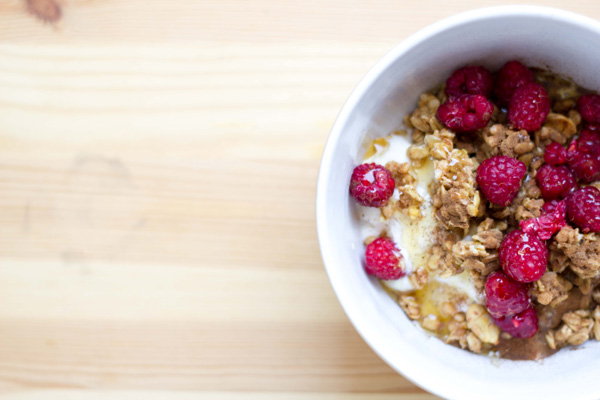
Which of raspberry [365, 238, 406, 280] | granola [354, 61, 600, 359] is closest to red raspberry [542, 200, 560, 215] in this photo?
granola [354, 61, 600, 359]

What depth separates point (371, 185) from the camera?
806mm

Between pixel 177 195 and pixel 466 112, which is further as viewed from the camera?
pixel 177 195

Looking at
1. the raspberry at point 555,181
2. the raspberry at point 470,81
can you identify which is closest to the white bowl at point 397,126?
the raspberry at point 470,81

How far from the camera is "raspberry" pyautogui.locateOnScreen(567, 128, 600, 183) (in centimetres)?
82

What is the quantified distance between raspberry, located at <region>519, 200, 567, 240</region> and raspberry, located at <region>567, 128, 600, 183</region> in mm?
63

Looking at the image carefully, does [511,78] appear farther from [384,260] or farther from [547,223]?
[384,260]

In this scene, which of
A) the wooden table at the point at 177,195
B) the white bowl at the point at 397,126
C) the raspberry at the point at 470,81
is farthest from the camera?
the wooden table at the point at 177,195

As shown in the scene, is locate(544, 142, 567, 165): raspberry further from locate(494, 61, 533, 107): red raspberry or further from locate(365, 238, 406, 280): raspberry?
locate(365, 238, 406, 280): raspberry

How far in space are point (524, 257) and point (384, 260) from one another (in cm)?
19

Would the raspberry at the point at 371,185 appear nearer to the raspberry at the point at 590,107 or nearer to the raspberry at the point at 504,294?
the raspberry at the point at 504,294

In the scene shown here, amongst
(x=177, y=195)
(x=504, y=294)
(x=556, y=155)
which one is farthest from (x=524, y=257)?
(x=177, y=195)

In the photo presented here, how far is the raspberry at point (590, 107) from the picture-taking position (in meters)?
0.82

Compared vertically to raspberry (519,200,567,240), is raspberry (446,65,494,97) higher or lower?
higher

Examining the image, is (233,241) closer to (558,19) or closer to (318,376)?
(318,376)
